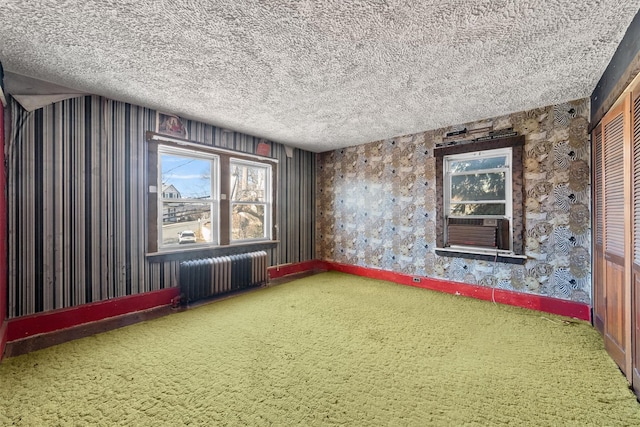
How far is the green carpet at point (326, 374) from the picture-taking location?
64.6 inches

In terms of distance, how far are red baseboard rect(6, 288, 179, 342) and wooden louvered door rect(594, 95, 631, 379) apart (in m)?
4.70

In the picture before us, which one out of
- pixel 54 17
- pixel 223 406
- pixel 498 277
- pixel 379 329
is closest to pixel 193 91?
pixel 54 17

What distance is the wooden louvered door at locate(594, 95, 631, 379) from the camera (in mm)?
2010

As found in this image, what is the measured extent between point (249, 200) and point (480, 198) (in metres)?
3.81

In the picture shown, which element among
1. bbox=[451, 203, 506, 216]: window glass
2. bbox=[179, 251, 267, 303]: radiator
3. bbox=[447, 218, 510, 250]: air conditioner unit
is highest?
bbox=[451, 203, 506, 216]: window glass

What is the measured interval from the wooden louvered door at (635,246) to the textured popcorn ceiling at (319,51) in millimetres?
681

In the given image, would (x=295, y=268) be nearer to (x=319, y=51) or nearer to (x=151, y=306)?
(x=151, y=306)

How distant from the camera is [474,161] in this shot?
13.5 feet

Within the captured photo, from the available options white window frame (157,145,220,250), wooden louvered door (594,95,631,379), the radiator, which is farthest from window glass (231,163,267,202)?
wooden louvered door (594,95,631,379)

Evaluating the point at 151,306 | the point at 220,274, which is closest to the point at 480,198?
the point at 220,274

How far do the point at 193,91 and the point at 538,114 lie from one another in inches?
169

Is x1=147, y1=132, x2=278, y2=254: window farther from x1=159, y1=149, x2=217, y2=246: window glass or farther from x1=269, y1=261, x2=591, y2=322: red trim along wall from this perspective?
x1=269, y1=261, x2=591, y2=322: red trim along wall

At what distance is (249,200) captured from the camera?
4887 mm

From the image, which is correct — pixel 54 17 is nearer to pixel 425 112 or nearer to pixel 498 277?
pixel 425 112
